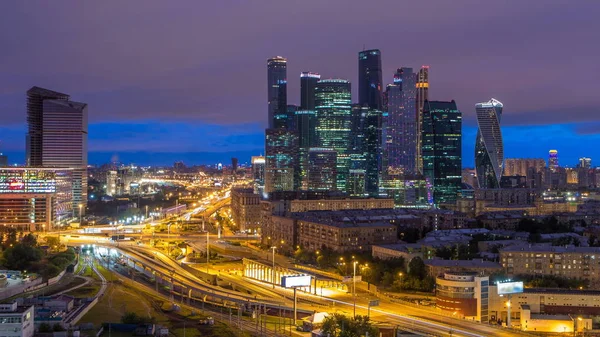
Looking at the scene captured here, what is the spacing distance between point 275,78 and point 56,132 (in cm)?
5188

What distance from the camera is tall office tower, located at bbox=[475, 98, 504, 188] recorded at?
109 meters

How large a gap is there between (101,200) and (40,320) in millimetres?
69741

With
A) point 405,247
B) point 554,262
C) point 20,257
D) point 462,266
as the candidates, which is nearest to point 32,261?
point 20,257

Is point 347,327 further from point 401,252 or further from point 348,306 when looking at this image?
point 401,252

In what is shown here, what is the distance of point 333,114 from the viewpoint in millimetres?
120250

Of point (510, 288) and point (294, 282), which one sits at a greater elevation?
point (294, 282)

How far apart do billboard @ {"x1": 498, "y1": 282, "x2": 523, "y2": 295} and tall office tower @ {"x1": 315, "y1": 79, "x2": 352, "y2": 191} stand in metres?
86.3

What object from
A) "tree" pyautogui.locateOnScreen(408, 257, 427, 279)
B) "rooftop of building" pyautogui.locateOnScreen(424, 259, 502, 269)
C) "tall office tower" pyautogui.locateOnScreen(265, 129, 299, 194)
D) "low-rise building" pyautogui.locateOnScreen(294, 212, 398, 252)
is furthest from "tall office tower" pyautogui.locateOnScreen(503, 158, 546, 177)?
"tree" pyautogui.locateOnScreen(408, 257, 427, 279)

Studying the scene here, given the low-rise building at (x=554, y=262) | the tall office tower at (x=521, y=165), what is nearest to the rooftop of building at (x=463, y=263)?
the low-rise building at (x=554, y=262)

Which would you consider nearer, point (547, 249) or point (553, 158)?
point (547, 249)

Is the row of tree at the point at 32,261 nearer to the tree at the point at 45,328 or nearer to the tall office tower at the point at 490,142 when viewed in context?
the tree at the point at 45,328

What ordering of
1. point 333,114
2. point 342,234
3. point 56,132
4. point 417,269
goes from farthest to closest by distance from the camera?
point 333,114, point 56,132, point 342,234, point 417,269

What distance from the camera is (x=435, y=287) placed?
36281 millimetres

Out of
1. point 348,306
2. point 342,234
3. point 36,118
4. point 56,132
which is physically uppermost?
point 36,118
